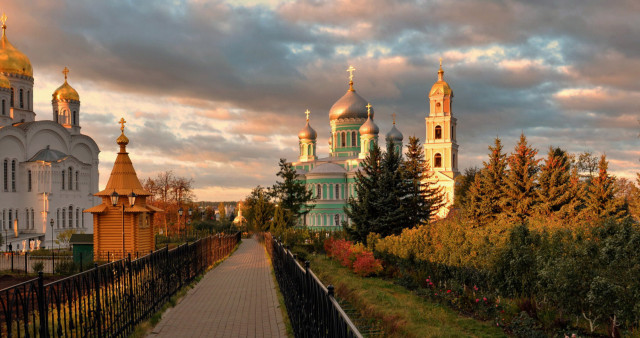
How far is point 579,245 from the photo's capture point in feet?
37.9

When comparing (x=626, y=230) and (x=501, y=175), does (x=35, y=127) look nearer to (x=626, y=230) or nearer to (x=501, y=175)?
→ (x=501, y=175)

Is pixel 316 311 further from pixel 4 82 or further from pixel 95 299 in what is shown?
pixel 4 82

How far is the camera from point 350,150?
6744 centimetres

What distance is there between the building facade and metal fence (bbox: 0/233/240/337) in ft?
145

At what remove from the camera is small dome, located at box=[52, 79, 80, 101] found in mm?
54562

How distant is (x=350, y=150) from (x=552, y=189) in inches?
1617

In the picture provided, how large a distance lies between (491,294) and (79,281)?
9.05 m

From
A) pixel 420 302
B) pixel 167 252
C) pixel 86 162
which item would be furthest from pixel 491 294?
pixel 86 162

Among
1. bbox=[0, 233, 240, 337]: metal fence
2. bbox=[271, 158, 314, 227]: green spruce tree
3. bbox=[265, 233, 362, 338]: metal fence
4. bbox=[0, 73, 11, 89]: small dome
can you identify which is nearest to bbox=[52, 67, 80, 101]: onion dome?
bbox=[0, 73, 11, 89]: small dome

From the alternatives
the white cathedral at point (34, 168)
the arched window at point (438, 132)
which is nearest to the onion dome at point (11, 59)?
the white cathedral at point (34, 168)

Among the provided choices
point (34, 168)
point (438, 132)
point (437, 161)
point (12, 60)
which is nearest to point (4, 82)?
point (12, 60)

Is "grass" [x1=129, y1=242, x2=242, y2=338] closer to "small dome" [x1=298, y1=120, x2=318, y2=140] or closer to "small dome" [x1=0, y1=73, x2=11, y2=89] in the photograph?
"small dome" [x1=0, y1=73, x2=11, y2=89]

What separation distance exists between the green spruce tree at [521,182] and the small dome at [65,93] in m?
45.3

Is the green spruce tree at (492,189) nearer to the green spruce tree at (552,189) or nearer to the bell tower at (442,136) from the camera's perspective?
the green spruce tree at (552,189)
